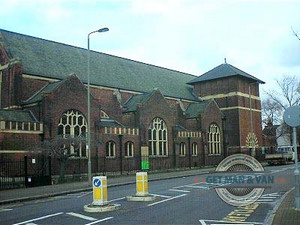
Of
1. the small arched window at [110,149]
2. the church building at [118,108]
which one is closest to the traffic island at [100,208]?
the church building at [118,108]

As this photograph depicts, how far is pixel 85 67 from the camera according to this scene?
42.8 metres

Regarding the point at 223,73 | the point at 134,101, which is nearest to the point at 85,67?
the point at 134,101

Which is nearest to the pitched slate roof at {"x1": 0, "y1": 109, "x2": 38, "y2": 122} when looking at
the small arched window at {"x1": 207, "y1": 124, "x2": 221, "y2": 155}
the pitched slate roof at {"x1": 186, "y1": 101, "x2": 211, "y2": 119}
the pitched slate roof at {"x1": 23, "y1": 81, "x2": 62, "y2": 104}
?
the pitched slate roof at {"x1": 23, "y1": 81, "x2": 62, "y2": 104}

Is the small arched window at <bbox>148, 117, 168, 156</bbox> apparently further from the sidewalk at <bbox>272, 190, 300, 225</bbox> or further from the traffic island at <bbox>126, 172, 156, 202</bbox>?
the sidewalk at <bbox>272, 190, 300, 225</bbox>

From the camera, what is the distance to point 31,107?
105 ft

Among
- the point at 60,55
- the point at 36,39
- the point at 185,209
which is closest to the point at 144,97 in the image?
the point at 60,55

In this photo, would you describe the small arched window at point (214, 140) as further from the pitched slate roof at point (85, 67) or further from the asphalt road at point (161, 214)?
the asphalt road at point (161, 214)

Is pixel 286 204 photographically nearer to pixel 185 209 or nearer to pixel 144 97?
pixel 185 209

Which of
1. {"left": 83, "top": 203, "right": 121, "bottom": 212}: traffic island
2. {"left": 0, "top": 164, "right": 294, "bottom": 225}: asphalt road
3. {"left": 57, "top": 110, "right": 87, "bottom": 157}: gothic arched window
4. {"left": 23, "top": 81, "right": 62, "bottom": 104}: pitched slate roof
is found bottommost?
{"left": 0, "top": 164, "right": 294, "bottom": 225}: asphalt road

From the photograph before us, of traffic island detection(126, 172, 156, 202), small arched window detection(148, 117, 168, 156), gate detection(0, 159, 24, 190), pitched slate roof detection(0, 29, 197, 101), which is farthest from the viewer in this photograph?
small arched window detection(148, 117, 168, 156)

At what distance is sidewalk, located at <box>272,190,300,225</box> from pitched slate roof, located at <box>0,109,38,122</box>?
21.0 metres

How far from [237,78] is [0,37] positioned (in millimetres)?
32225

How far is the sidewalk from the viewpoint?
926cm

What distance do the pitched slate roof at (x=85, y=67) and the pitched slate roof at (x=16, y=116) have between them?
5190 mm
